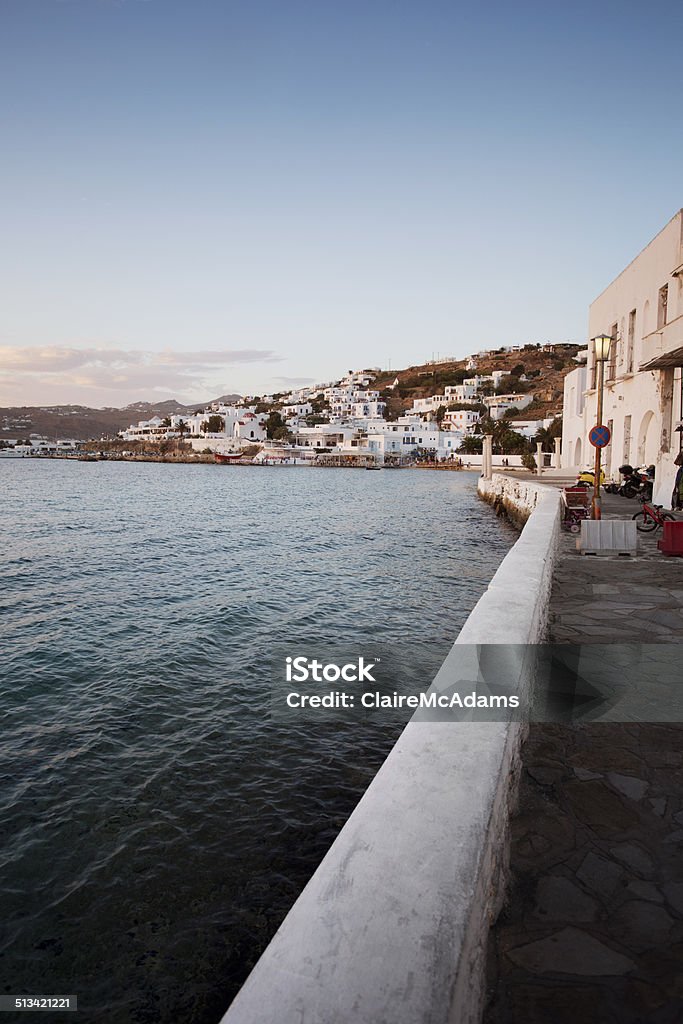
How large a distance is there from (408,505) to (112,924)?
119ft

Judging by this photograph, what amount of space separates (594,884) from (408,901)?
1.20 meters

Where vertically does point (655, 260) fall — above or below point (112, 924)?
above

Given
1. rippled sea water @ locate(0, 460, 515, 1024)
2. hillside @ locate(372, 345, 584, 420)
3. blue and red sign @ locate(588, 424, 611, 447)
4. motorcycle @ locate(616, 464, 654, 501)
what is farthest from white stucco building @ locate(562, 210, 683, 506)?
hillside @ locate(372, 345, 584, 420)

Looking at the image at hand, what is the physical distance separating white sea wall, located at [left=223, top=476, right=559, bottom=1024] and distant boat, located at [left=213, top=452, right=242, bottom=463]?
139 meters

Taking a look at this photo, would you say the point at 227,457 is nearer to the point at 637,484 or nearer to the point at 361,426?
the point at 361,426

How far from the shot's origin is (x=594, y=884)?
8.18 ft

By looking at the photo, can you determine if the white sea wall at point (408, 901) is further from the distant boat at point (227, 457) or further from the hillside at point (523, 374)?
the hillside at point (523, 374)

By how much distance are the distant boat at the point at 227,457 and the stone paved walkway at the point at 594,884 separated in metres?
138

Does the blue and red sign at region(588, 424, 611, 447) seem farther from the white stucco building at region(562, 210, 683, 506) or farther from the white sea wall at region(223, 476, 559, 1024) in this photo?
the white sea wall at region(223, 476, 559, 1024)

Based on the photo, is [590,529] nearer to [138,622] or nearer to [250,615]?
[250,615]

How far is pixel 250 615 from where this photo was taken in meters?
11.4

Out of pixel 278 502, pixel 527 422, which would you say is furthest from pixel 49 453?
pixel 278 502

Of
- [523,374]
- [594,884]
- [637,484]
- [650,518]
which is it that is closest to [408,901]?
[594,884]

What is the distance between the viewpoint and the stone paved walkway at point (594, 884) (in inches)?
77.3
